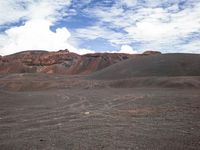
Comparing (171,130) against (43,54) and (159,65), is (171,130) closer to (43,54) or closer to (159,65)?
(159,65)

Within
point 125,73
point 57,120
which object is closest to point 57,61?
point 125,73

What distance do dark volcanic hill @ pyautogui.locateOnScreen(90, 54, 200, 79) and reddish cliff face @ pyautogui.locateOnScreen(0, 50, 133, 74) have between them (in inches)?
1340

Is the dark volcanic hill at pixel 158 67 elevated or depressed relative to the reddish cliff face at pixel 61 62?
depressed

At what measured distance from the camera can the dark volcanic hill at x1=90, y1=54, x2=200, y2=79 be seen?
195 ft

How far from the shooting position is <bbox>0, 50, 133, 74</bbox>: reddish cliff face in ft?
342

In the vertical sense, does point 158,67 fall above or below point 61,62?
below

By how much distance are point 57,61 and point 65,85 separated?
5248 cm

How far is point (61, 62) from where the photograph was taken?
106625 millimetres

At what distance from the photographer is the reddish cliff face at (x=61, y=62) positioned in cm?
10431

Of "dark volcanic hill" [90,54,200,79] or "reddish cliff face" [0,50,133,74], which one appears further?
"reddish cliff face" [0,50,133,74]

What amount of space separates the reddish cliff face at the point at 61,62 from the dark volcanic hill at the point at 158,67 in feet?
112

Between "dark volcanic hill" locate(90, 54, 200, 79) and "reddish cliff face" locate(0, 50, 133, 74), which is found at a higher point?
"reddish cliff face" locate(0, 50, 133, 74)

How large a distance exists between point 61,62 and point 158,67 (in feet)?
165

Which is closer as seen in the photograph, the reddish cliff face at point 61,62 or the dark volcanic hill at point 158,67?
the dark volcanic hill at point 158,67
